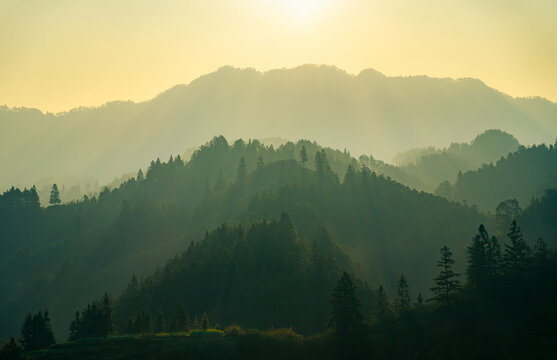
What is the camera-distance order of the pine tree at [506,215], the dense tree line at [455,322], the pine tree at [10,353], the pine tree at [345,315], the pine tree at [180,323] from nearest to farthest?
the dense tree line at [455,322]
the pine tree at [10,353]
the pine tree at [345,315]
the pine tree at [180,323]
the pine tree at [506,215]

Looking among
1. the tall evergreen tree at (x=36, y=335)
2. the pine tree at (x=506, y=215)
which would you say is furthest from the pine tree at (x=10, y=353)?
the pine tree at (x=506, y=215)

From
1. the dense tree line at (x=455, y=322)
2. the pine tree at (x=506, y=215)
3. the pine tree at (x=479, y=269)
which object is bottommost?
the dense tree line at (x=455, y=322)

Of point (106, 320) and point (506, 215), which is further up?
point (506, 215)

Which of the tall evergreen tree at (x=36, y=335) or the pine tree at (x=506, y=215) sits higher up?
the pine tree at (x=506, y=215)

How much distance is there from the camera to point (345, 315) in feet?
336

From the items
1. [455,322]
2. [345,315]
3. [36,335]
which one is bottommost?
[455,322]

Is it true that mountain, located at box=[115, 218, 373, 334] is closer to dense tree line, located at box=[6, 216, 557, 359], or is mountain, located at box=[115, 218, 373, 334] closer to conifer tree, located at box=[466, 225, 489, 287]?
dense tree line, located at box=[6, 216, 557, 359]

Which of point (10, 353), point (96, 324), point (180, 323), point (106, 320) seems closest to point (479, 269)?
point (180, 323)

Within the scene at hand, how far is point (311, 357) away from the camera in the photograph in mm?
97000

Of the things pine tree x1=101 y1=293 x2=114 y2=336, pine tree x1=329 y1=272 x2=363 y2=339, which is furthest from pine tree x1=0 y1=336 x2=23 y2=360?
pine tree x1=329 y1=272 x2=363 y2=339

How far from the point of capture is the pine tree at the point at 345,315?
332 feet

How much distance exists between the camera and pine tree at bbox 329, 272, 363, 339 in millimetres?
101125

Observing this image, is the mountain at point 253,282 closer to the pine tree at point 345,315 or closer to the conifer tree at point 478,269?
the pine tree at point 345,315

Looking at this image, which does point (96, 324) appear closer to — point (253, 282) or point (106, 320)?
point (106, 320)
